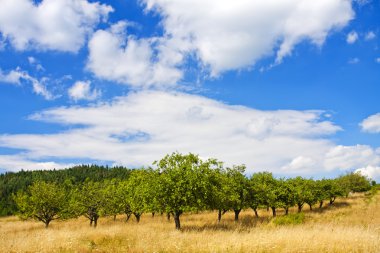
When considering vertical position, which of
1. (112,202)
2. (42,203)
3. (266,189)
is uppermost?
(266,189)

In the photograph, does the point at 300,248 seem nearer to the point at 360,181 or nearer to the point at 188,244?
the point at 188,244

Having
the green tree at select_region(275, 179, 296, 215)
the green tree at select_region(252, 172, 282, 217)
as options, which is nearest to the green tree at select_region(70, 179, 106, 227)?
the green tree at select_region(252, 172, 282, 217)

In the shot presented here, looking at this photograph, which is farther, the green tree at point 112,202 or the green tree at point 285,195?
the green tree at point 285,195

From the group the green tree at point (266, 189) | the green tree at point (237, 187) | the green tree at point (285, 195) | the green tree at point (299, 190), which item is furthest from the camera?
the green tree at point (299, 190)

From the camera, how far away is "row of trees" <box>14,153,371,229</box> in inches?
1236

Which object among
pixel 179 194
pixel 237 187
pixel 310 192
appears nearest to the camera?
pixel 179 194

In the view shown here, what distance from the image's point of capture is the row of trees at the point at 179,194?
31.4 metres

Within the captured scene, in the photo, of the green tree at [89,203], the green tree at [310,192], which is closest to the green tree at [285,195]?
the green tree at [310,192]

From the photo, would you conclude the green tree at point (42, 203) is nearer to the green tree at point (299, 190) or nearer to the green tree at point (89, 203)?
the green tree at point (89, 203)

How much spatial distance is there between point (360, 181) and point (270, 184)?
6898cm

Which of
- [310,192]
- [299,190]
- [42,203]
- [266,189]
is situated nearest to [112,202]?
[42,203]

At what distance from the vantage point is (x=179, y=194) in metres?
30.7

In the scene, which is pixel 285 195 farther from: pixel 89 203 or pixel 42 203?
pixel 42 203

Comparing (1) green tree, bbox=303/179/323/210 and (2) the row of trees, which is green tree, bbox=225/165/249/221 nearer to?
(2) the row of trees
